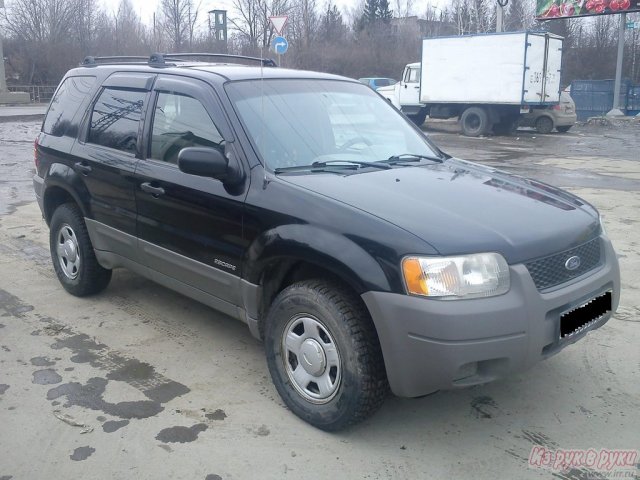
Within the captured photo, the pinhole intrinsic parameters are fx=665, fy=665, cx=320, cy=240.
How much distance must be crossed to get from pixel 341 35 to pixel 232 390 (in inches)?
2153

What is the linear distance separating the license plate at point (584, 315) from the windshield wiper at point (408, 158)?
4.62ft

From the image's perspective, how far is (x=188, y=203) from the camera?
401 cm

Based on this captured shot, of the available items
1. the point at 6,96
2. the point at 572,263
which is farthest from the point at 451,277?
the point at 6,96

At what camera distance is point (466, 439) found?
132 inches

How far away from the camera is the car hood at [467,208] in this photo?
120 inches

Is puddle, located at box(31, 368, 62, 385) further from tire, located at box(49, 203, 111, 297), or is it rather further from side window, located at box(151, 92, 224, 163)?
side window, located at box(151, 92, 224, 163)

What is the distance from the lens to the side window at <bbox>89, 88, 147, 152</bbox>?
4.56 m

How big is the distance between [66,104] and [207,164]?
243cm

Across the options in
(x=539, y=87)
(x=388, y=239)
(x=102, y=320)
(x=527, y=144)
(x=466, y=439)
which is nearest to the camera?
(x=388, y=239)

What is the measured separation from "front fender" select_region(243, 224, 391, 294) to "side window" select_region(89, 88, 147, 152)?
4.86ft

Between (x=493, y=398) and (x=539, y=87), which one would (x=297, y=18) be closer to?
(x=539, y=87)

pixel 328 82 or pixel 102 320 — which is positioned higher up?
pixel 328 82

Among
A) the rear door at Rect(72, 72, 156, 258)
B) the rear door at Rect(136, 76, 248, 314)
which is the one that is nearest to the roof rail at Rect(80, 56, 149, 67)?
the rear door at Rect(72, 72, 156, 258)

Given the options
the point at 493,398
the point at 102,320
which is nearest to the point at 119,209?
the point at 102,320
